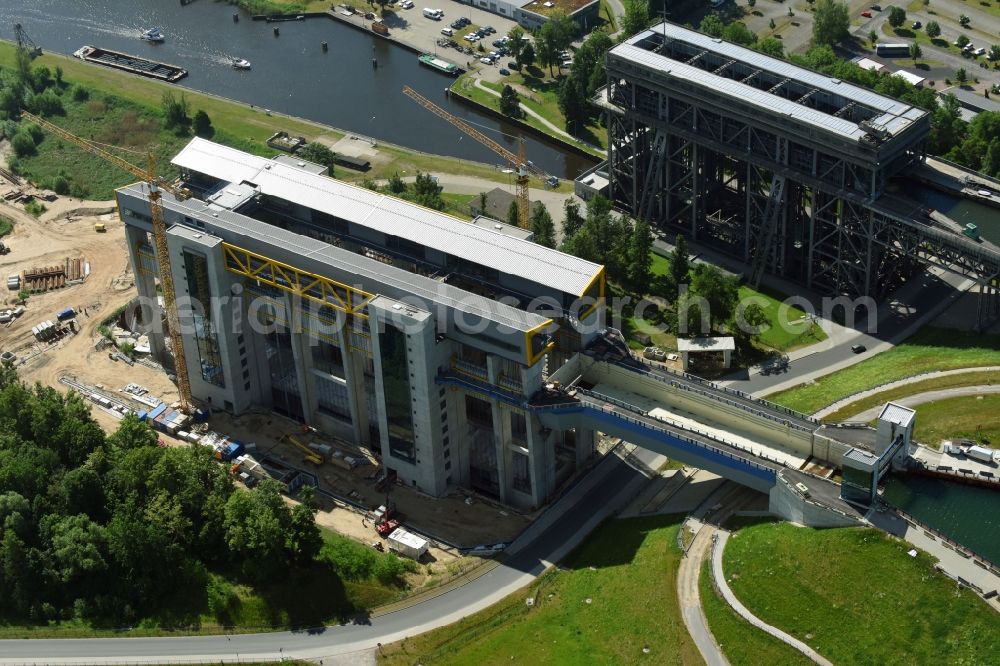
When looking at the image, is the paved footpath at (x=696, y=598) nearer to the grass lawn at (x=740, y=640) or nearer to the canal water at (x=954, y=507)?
the grass lawn at (x=740, y=640)

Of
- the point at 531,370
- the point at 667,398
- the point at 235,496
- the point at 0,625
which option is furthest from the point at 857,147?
the point at 0,625

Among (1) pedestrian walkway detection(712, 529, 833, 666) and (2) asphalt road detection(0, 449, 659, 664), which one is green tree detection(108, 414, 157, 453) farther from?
(1) pedestrian walkway detection(712, 529, 833, 666)

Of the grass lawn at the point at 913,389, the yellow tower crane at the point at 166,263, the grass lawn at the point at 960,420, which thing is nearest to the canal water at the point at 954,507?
the grass lawn at the point at 960,420

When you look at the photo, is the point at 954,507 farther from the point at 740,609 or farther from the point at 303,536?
the point at 303,536

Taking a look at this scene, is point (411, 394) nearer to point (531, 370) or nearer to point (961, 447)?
point (531, 370)

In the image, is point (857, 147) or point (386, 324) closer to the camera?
point (386, 324)

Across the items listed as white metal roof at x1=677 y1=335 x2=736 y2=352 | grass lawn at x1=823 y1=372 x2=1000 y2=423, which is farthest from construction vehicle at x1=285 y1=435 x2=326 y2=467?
grass lawn at x1=823 y1=372 x2=1000 y2=423
